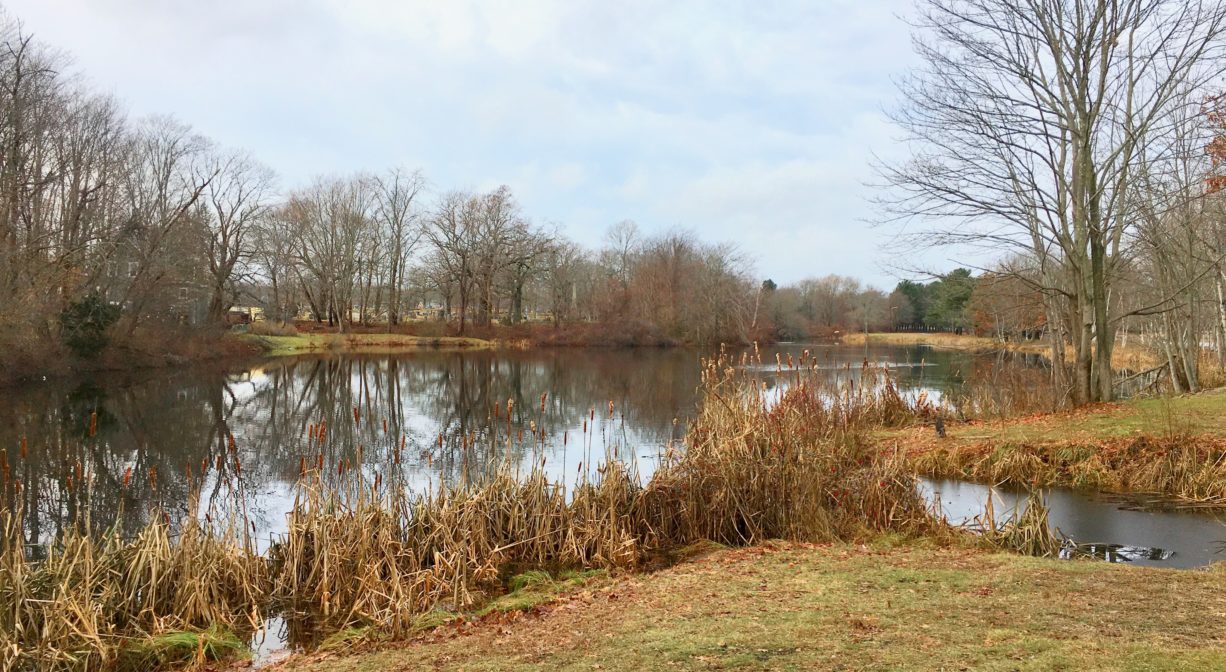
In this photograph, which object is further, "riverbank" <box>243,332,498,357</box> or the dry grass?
the dry grass

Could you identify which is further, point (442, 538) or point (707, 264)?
point (707, 264)

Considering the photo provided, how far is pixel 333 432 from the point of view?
659 inches

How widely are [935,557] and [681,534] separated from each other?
2.70 m

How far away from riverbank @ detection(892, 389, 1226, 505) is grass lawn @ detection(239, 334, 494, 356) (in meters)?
41.8

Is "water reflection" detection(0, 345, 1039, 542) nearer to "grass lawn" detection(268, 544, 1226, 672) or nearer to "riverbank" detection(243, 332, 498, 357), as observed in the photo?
"grass lawn" detection(268, 544, 1226, 672)

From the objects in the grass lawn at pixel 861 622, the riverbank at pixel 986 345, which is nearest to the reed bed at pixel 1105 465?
the grass lawn at pixel 861 622

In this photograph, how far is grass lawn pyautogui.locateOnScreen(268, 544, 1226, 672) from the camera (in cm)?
398

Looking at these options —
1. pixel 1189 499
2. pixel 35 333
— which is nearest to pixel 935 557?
pixel 1189 499

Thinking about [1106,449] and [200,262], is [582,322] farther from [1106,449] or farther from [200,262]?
[1106,449]

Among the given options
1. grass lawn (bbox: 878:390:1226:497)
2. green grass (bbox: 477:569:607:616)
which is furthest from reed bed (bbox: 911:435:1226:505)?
green grass (bbox: 477:569:607:616)

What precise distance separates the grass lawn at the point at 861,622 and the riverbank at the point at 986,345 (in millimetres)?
23905

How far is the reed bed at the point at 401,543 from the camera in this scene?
221 inches

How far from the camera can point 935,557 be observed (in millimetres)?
6672

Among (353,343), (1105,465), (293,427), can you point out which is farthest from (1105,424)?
(353,343)
